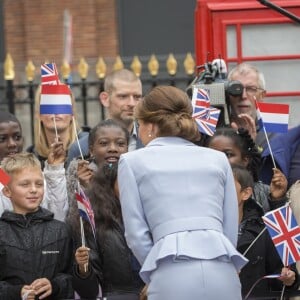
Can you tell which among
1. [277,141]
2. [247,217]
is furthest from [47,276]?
[277,141]

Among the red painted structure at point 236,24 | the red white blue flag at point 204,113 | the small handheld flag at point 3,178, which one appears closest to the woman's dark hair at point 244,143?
the red white blue flag at point 204,113

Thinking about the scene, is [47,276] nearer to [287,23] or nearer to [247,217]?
[247,217]

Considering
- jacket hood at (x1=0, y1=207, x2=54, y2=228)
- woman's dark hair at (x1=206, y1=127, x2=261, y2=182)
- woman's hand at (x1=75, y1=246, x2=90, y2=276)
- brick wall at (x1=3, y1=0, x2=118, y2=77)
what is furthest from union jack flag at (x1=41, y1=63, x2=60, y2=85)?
brick wall at (x1=3, y1=0, x2=118, y2=77)

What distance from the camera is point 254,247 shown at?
7852 millimetres

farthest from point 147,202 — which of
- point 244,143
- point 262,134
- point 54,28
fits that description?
point 54,28

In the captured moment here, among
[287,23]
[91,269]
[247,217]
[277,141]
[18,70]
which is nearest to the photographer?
[91,269]

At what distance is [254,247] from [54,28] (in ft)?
36.9

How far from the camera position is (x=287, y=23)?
10641mm

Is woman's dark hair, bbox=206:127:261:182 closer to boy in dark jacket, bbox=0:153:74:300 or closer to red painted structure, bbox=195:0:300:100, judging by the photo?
boy in dark jacket, bbox=0:153:74:300

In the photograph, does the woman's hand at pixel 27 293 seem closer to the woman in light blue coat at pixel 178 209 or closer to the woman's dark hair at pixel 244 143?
the woman in light blue coat at pixel 178 209

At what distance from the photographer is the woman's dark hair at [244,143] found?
850 centimetres

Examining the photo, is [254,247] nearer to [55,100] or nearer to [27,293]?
[27,293]

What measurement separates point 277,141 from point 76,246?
1752 millimetres

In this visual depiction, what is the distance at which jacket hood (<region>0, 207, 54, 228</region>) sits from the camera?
768cm
